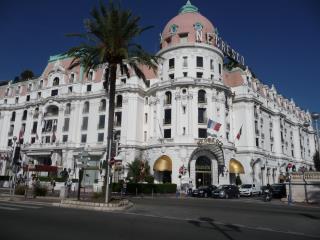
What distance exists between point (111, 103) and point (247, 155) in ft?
129

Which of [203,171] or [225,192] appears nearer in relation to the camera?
[225,192]

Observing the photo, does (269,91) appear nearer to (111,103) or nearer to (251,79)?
(251,79)

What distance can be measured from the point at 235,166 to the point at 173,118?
46.4ft

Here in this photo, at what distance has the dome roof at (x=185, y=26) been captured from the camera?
55.8 m

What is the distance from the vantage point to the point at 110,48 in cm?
2367

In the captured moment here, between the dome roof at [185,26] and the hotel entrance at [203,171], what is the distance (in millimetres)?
22567

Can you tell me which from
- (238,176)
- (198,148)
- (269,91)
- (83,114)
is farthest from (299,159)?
(83,114)

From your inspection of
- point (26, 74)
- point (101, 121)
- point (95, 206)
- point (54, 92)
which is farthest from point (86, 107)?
point (95, 206)

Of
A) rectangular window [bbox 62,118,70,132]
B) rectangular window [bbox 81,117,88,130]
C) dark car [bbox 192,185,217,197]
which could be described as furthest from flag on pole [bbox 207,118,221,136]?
rectangular window [bbox 62,118,70,132]

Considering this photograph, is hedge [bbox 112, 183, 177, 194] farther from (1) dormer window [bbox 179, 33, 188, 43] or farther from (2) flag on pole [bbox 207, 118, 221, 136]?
(1) dormer window [bbox 179, 33, 188, 43]

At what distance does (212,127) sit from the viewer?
50.0 m

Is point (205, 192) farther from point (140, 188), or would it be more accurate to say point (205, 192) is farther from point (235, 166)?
point (235, 166)

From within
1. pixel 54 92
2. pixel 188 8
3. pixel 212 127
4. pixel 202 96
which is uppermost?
pixel 188 8

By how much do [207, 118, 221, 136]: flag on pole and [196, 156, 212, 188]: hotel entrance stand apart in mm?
4553
